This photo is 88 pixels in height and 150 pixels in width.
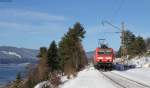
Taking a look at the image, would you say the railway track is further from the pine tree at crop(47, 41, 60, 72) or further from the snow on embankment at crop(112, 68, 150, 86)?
the pine tree at crop(47, 41, 60, 72)

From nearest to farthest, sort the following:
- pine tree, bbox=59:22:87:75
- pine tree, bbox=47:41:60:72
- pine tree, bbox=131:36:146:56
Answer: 1. pine tree, bbox=59:22:87:75
2. pine tree, bbox=47:41:60:72
3. pine tree, bbox=131:36:146:56

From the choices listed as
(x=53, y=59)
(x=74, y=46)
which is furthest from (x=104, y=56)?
(x=53, y=59)

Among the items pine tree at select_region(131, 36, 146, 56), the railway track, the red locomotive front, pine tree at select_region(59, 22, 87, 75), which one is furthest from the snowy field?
pine tree at select_region(131, 36, 146, 56)

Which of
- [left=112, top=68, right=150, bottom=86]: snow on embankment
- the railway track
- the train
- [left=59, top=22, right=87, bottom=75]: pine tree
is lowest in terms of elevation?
the railway track

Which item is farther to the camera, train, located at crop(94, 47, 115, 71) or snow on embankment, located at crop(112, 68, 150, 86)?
train, located at crop(94, 47, 115, 71)

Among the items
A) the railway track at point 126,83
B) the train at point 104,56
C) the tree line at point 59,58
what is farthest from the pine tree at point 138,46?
the railway track at point 126,83

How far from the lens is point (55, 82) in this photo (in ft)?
105

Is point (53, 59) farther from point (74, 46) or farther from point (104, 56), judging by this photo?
point (104, 56)

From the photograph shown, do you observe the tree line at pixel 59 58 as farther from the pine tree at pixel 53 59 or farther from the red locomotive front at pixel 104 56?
the red locomotive front at pixel 104 56

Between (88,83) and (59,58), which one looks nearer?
(88,83)

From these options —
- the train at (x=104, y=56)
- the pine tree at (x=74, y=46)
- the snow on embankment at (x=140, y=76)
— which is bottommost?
the snow on embankment at (x=140, y=76)

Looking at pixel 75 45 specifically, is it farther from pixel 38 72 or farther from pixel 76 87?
pixel 76 87

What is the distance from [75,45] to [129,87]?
6554cm

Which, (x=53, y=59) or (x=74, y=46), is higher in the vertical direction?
(x=74, y=46)
